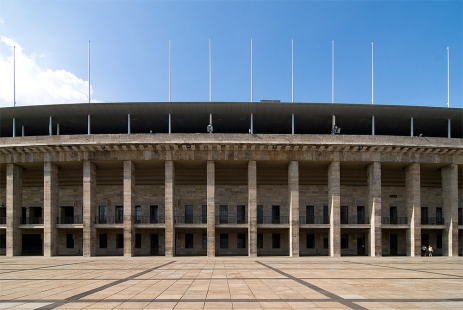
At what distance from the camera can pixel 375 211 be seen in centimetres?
3459

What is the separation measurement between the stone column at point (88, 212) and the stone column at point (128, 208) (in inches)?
133

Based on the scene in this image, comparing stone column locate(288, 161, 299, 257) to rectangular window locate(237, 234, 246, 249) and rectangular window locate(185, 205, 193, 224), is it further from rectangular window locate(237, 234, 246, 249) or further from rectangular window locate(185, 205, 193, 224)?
rectangular window locate(185, 205, 193, 224)

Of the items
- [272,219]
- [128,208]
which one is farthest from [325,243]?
[128,208]

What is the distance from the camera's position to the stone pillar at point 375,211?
113ft

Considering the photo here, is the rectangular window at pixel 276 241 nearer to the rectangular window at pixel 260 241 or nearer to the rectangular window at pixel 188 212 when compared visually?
the rectangular window at pixel 260 241

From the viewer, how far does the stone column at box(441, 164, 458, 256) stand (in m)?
35.5

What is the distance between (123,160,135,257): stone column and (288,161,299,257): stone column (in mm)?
15593

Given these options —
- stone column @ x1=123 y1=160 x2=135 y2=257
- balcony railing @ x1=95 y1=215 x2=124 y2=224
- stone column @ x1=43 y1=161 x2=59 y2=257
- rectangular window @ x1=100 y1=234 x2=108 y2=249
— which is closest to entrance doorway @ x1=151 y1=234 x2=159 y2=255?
balcony railing @ x1=95 y1=215 x2=124 y2=224

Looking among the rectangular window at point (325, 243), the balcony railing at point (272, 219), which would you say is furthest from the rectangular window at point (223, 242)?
the rectangular window at point (325, 243)

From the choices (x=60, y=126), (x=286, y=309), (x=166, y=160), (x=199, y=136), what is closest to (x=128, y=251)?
(x=166, y=160)

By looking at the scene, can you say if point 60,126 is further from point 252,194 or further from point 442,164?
point 442,164

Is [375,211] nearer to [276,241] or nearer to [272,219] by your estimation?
[272,219]

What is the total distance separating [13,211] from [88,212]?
805 centimetres

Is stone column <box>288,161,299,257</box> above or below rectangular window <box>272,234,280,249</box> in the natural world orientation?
above
